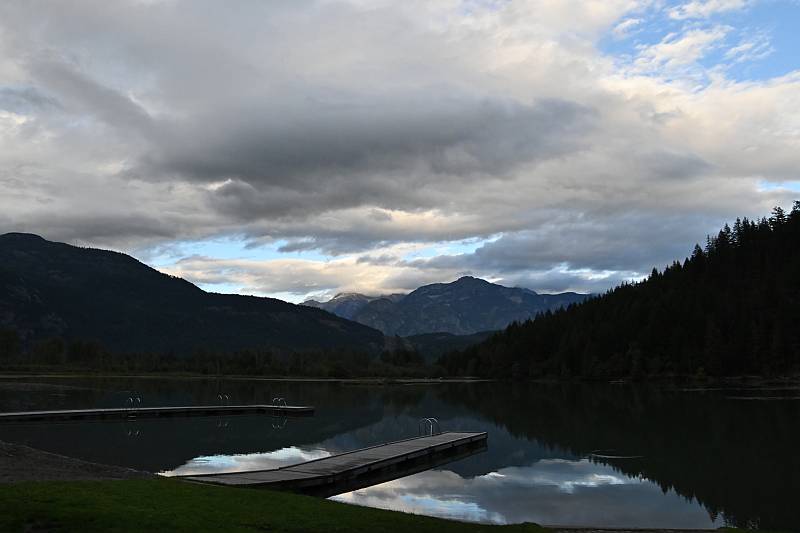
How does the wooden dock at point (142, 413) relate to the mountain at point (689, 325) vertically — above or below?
below

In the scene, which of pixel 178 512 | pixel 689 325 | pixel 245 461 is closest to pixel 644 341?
pixel 689 325

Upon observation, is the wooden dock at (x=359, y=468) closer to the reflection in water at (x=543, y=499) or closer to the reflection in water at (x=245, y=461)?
the reflection in water at (x=543, y=499)

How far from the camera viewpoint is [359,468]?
30.0 metres

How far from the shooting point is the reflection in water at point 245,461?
31781 millimetres

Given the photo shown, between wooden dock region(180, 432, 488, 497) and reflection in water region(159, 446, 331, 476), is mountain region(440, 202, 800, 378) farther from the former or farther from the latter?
reflection in water region(159, 446, 331, 476)

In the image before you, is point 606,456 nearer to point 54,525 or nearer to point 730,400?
point 54,525

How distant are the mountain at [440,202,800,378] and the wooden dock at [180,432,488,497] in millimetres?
102191

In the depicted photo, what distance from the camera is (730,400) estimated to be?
80.1 meters

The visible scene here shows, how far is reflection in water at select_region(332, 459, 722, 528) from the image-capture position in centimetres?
2389

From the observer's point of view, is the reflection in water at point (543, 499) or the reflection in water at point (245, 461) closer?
the reflection in water at point (543, 499)

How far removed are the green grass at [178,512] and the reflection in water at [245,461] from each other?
1194 centimetres

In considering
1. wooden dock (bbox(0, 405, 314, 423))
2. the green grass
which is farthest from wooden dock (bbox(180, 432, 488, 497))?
wooden dock (bbox(0, 405, 314, 423))

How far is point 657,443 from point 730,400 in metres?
44.3

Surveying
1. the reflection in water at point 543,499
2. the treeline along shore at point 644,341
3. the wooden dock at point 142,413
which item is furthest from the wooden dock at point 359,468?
the treeline along shore at point 644,341
